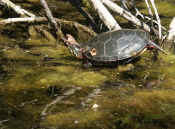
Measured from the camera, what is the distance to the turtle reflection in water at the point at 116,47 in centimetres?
494

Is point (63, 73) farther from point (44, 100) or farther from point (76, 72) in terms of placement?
point (44, 100)

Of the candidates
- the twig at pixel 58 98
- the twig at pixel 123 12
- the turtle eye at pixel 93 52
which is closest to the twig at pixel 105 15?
the twig at pixel 123 12

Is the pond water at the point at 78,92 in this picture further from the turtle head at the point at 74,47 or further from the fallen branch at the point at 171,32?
the fallen branch at the point at 171,32

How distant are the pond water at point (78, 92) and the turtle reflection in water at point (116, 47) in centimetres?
26

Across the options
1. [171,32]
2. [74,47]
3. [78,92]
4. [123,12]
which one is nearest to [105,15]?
[123,12]

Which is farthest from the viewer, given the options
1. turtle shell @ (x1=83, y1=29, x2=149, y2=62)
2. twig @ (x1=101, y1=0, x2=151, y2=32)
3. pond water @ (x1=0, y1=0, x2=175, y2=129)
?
twig @ (x1=101, y1=0, x2=151, y2=32)

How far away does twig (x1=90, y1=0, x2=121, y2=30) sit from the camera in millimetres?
5992

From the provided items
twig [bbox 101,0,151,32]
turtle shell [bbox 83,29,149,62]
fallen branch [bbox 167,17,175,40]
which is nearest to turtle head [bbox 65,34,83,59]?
turtle shell [bbox 83,29,149,62]

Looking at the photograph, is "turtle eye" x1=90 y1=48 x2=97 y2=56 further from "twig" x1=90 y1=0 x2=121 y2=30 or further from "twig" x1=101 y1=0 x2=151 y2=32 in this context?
"twig" x1=101 y1=0 x2=151 y2=32

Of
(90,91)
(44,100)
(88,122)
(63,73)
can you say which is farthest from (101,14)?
(88,122)

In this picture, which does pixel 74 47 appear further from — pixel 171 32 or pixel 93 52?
pixel 171 32

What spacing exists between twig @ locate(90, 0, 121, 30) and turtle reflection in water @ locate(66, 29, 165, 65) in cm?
78

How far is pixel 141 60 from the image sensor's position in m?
5.54

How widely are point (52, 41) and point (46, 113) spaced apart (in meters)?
3.28
